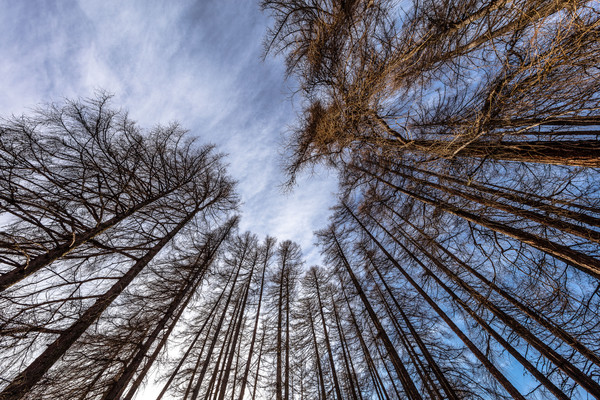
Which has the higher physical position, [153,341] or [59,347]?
[153,341]

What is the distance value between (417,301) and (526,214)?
19.6 ft

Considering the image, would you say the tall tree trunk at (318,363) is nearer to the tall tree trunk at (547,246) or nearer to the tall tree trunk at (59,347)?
the tall tree trunk at (59,347)

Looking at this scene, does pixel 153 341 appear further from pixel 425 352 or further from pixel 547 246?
pixel 425 352

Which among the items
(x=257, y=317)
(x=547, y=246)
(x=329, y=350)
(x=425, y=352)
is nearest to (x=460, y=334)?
(x=425, y=352)

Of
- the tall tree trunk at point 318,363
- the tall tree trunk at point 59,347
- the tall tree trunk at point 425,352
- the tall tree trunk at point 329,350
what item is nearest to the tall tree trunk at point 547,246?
the tall tree trunk at point 425,352

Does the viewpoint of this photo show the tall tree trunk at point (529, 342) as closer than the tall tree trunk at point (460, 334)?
Yes

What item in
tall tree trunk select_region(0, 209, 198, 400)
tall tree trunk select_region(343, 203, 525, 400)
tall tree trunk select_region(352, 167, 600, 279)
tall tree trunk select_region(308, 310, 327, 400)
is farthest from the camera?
tall tree trunk select_region(308, 310, 327, 400)

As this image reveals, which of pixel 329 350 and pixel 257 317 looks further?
pixel 257 317

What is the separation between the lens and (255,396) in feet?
27.2

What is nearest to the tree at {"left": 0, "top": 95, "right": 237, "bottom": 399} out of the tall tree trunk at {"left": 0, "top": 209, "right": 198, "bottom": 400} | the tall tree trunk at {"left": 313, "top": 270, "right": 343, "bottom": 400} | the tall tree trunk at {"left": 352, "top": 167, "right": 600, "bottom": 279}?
the tall tree trunk at {"left": 0, "top": 209, "right": 198, "bottom": 400}

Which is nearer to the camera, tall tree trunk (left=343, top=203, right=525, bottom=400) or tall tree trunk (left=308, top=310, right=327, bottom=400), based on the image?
tall tree trunk (left=343, top=203, right=525, bottom=400)

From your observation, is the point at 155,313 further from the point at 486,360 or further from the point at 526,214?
the point at 486,360

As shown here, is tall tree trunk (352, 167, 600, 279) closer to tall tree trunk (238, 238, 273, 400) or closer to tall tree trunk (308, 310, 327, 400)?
tall tree trunk (308, 310, 327, 400)

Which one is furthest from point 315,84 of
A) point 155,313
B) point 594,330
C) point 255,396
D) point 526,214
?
point 255,396
